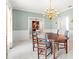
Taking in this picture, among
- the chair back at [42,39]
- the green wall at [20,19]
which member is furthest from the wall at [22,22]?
the chair back at [42,39]

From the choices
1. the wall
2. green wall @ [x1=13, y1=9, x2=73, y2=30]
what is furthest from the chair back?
green wall @ [x1=13, y1=9, x2=73, y2=30]

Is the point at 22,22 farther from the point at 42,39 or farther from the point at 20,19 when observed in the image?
the point at 42,39

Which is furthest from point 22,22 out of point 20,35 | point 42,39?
point 42,39

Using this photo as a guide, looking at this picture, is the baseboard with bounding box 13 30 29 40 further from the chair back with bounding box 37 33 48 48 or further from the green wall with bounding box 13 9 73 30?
the chair back with bounding box 37 33 48 48

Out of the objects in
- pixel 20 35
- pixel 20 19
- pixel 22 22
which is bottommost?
pixel 20 35

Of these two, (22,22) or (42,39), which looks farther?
(22,22)

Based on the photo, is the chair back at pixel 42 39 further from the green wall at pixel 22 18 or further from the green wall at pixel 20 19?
the green wall at pixel 20 19

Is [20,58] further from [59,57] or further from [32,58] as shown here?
[59,57]

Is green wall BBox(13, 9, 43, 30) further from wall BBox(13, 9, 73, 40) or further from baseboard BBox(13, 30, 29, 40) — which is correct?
baseboard BBox(13, 30, 29, 40)

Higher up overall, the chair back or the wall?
the wall

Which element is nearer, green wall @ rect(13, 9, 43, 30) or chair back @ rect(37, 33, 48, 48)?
chair back @ rect(37, 33, 48, 48)

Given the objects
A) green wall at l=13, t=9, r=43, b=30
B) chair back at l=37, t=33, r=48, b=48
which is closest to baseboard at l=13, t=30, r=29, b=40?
green wall at l=13, t=9, r=43, b=30

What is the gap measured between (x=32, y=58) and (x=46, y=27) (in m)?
5.27

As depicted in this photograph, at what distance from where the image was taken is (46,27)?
8.14 meters
